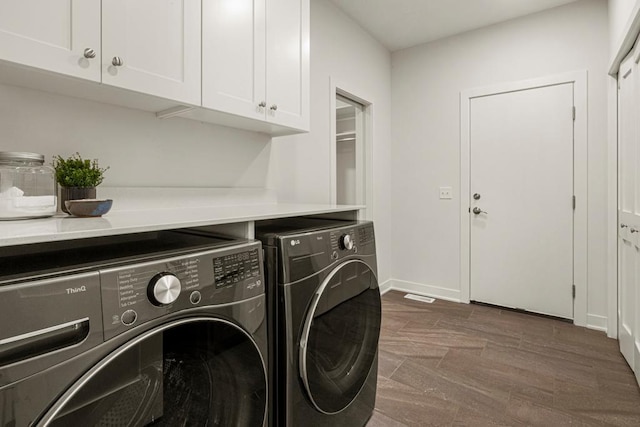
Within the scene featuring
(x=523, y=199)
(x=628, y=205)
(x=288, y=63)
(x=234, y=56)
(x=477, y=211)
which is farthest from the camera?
(x=477, y=211)

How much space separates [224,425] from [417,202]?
2.98m

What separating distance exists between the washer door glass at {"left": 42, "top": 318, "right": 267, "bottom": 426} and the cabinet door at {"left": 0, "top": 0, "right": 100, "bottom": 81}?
82 cm

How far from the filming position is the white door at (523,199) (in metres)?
2.79

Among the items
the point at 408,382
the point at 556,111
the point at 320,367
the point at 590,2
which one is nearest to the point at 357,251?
the point at 320,367

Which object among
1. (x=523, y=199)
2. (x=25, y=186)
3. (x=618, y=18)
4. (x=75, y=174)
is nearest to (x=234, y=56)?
(x=75, y=174)

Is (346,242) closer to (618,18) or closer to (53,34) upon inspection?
(53,34)

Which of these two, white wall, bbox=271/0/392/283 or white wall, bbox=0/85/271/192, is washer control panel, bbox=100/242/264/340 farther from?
white wall, bbox=271/0/392/283

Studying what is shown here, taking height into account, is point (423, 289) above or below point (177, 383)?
below

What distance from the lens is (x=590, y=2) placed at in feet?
8.59

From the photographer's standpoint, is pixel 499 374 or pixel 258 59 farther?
pixel 499 374

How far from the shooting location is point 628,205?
2.09 meters

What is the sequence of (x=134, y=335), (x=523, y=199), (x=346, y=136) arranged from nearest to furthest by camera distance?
(x=134, y=335), (x=523, y=199), (x=346, y=136)

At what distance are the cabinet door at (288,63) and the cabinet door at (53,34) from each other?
2.49 ft

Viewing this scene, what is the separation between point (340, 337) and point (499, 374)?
1.28 meters
